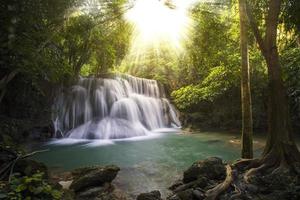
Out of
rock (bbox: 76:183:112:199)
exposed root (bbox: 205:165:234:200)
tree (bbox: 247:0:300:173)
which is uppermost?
tree (bbox: 247:0:300:173)

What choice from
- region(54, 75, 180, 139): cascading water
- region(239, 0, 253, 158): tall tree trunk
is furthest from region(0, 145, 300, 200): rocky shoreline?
region(54, 75, 180, 139): cascading water

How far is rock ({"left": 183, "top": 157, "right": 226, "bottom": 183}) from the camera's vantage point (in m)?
7.86

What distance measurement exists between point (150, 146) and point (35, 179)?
482 inches

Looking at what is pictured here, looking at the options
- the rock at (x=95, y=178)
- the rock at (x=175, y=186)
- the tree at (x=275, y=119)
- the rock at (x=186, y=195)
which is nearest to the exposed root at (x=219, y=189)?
the rock at (x=186, y=195)

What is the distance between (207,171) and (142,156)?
18.7 feet

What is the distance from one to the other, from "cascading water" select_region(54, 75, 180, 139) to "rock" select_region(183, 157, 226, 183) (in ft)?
40.2

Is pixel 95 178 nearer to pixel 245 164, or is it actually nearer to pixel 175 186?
pixel 175 186

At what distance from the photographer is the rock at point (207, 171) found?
7859 mm

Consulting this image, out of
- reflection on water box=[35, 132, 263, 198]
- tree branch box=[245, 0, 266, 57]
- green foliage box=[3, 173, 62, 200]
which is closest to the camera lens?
green foliage box=[3, 173, 62, 200]

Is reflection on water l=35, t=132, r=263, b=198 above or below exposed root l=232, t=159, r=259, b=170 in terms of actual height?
below

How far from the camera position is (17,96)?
17016mm

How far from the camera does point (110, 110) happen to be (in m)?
23.4

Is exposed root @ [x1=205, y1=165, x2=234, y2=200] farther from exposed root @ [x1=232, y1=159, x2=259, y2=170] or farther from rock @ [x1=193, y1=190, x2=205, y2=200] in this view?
exposed root @ [x1=232, y1=159, x2=259, y2=170]

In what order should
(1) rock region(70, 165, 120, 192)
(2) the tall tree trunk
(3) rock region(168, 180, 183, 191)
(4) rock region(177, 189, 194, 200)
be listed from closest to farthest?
(4) rock region(177, 189, 194, 200)
(1) rock region(70, 165, 120, 192)
(3) rock region(168, 180, 183, 191)
(2) the tall tree trunk
